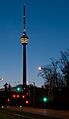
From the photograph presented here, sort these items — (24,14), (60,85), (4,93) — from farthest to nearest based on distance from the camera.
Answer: (24,14) → (4,93) → (60,85)

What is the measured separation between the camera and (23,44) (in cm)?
17675

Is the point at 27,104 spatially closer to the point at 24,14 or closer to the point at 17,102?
the point at 17,102

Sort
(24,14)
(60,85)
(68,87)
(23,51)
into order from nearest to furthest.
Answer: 1. (68,87)
2. (60,85)
3. (23,51)
4. (24,14)

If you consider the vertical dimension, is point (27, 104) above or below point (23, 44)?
below

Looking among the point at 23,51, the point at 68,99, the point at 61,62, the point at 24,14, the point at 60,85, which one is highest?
the point at 24,14

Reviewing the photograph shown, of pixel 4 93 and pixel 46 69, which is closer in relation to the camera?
pixel 46 69

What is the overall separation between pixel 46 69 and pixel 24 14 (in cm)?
8051

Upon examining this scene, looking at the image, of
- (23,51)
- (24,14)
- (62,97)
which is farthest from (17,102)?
(24,14)

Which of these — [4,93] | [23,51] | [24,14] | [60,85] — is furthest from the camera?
[24,14]

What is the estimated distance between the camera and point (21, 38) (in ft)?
593

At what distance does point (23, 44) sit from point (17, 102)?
5998 centimetres

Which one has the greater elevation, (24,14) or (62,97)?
(24,14)

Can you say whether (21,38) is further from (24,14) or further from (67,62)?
(67,62)

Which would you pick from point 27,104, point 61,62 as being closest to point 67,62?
point 61,62
